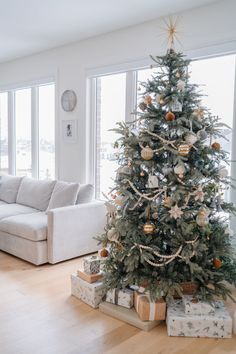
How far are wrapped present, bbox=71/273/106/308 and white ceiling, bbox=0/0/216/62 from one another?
2.60 m

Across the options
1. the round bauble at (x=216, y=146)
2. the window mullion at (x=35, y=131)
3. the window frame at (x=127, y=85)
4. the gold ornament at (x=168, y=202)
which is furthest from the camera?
the window mullion at (x=35, y=131)

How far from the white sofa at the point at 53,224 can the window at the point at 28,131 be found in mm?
864

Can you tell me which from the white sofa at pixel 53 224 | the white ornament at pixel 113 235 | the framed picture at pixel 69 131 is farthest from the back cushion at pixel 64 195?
the white ornament at pixel 113 235

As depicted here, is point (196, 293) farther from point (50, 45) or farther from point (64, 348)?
point (50, 45)

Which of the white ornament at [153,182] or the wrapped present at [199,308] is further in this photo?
the white ornament at [153,182]

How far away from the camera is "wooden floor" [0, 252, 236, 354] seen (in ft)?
7.43

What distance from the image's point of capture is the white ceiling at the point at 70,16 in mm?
3312

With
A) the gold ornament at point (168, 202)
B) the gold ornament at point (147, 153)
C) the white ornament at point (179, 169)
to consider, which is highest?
the gold ornament at point (147, 153)

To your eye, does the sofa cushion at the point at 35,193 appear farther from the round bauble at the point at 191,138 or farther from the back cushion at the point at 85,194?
the round bauble at the point at 191,138

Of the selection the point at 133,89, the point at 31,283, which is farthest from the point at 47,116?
the point at 31,283

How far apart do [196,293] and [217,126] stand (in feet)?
4.26

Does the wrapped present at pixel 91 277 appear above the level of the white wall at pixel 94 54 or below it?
below

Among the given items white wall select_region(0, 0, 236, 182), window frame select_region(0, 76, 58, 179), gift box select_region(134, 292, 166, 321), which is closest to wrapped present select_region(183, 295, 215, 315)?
gift box select_region(134, 292, 166, 321)

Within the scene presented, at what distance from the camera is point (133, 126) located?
2.81 meters
